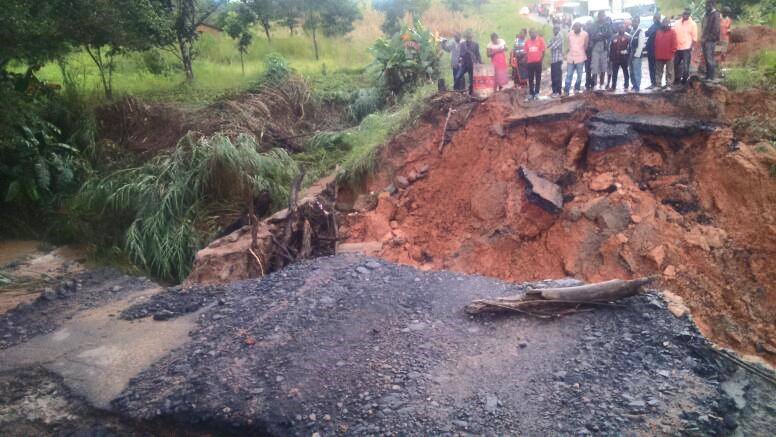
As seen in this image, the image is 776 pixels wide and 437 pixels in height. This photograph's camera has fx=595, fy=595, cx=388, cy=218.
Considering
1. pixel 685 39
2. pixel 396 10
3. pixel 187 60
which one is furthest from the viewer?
pixel 396 10

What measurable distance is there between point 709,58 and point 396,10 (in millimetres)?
12243

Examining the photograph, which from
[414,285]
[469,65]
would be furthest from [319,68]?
[414,285]

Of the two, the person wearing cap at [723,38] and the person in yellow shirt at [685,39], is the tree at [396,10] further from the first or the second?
the person in yellow shirt at [685,39]

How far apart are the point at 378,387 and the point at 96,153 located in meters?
7.94

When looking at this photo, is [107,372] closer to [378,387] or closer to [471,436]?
[378,387]

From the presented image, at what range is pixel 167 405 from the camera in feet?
13.2

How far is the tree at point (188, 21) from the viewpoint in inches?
462

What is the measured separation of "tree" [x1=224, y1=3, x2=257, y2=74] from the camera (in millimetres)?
13789

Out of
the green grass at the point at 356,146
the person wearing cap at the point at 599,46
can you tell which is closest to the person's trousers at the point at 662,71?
the person wearing cap at the point at 599,46

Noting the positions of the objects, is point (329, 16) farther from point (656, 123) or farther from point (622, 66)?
point (656, 123)

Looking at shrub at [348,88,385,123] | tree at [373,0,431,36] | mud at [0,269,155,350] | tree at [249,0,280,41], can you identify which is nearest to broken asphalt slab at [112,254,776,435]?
mud at [0,269,155,350]

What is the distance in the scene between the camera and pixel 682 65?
798 centimetres

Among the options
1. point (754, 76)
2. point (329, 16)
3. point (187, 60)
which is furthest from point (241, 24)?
point (754, 76)

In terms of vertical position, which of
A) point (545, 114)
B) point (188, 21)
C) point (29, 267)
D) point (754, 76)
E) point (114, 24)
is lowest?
point (29, 267)
